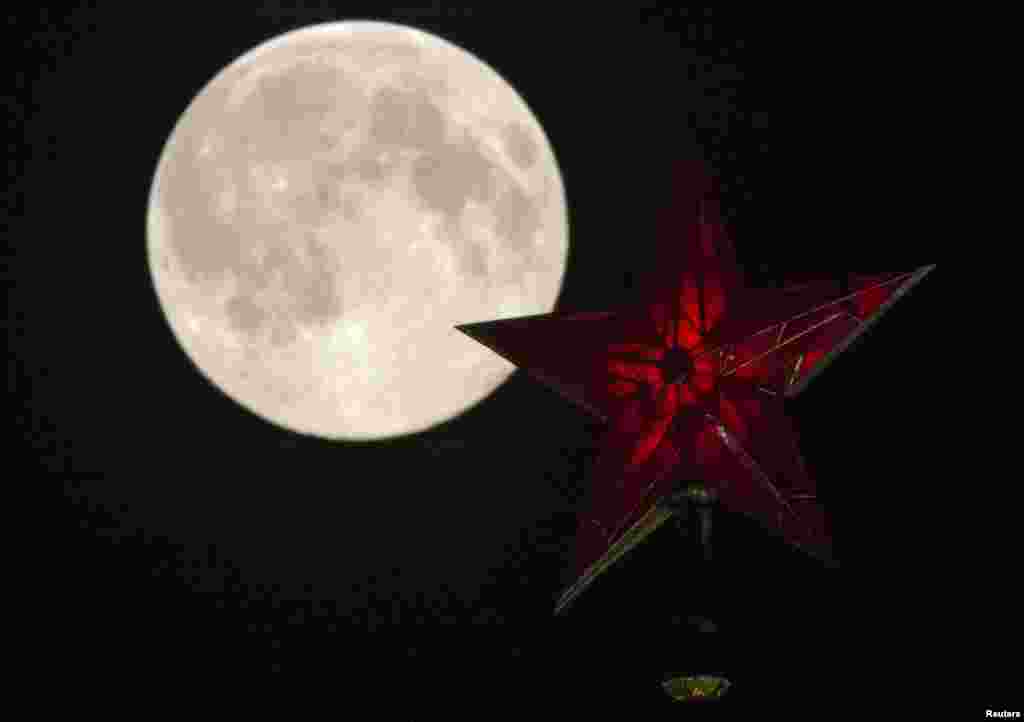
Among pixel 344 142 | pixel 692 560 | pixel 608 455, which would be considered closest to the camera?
pixel 692 560

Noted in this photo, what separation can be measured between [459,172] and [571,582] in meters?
3.49

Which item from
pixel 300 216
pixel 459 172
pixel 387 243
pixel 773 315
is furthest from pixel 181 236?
pixel 773 315

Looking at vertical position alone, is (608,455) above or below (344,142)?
below

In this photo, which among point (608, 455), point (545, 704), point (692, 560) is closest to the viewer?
point (692, 560)

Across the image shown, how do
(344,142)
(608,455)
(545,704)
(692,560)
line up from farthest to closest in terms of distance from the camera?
(545,704), (344,142), (608,455), (692,560)

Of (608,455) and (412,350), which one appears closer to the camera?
(608,455)

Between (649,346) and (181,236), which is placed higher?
(181,236)

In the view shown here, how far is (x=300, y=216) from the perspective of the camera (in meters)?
8.47

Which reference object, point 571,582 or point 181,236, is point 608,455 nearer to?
point 571,582

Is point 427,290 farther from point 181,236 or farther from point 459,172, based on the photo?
point 181,236

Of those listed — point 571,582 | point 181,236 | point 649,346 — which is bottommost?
point 571,582

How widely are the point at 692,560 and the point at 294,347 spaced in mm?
3877

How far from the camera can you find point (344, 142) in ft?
27.8

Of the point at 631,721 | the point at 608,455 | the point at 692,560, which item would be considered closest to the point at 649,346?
the point at 608,455
